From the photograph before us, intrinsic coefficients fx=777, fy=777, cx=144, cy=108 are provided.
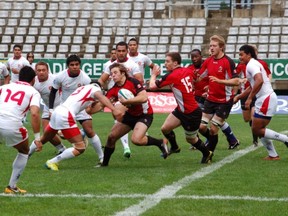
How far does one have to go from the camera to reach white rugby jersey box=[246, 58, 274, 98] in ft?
39.8

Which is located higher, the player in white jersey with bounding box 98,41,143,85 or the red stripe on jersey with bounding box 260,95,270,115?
the player in white jersey with bounding box 98,41,143,85

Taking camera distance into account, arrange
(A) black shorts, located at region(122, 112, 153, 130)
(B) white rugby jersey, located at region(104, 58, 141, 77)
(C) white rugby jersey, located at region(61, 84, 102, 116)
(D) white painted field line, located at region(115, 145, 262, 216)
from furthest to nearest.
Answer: (B) white rugby jersey, located at region(104, 58, 141, 77)
(A) black shorts, located at region(122, 112, 153, 130)
(C) white rugby jersey, located at region(61, 84, 102, 116)
(D) white painted field line, located at region(115, 145, 262, 216)

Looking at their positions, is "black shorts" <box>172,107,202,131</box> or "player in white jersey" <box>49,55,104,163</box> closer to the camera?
"black shorts" <box>172,107,202,131</box>

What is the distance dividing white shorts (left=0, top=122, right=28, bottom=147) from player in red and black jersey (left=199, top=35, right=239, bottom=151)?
4495mm

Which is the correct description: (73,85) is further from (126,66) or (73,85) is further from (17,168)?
(17,168)

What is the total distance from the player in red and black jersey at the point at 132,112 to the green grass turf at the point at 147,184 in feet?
1.32

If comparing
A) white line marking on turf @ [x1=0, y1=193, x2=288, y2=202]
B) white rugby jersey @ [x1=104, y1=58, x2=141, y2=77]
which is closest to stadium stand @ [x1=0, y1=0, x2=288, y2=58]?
white rugby jersey @ [x1=104, y1=58, x2=141, y2=77]

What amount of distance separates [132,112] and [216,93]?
93.3 inches

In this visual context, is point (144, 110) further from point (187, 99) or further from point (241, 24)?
point (241, 24)

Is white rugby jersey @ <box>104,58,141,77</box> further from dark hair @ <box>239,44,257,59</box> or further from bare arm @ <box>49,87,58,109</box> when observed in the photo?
dark hair @ <box>239,44,257,59</box>

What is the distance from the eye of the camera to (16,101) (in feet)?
30.1

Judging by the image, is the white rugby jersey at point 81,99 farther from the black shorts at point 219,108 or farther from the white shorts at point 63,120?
the black shorts at point 219,108

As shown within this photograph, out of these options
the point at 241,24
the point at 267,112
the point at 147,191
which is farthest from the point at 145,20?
the point at 147,191

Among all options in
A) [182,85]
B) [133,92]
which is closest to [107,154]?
[133,92]
